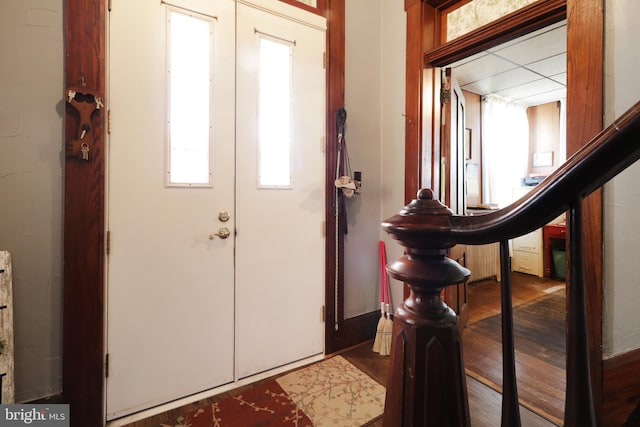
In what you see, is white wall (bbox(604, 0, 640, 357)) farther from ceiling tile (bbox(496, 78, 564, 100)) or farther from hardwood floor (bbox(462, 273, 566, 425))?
ceiling tile (bbox(496, 78, 564, 100))

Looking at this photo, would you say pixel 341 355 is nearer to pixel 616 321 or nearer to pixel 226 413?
pixel 226 413

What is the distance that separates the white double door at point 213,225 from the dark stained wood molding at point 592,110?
4.58ft

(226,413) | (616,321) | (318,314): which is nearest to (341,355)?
(318,314)

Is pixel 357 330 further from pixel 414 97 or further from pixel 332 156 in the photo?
pixel 414 97

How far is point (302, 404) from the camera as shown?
1646 millimetres

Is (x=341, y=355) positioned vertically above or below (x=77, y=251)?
below

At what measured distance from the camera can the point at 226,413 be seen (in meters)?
Answer: 1.58

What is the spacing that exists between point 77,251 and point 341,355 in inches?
68.2

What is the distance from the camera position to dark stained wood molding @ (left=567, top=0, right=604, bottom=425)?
1345 mm

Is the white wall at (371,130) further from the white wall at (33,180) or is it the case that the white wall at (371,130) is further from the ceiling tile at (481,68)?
the white wall at (33,180)

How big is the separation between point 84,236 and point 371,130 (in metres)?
1.98

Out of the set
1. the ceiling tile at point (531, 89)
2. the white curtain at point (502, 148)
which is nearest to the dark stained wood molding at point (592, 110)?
the ceiling tile at point (531, 89)

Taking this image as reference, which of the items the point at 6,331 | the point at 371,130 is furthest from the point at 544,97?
the point at 6,331

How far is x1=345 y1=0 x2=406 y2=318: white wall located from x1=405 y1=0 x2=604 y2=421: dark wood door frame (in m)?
0.13
